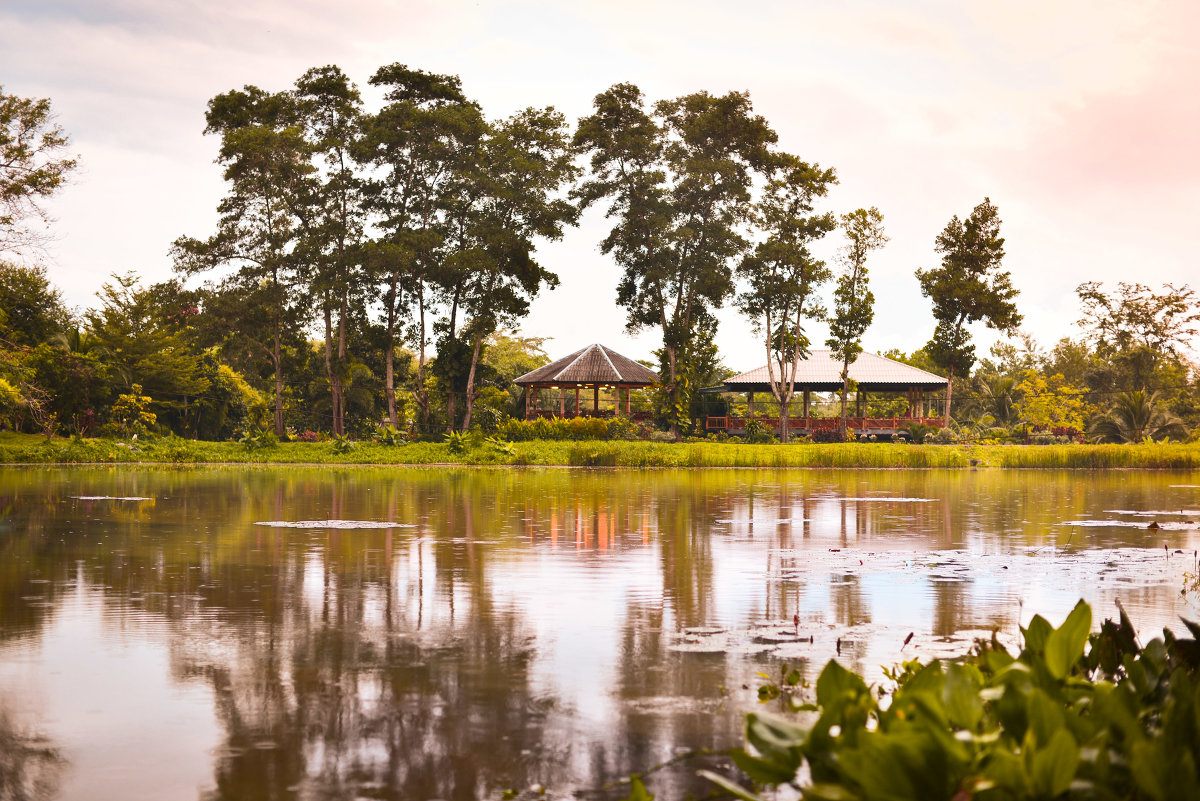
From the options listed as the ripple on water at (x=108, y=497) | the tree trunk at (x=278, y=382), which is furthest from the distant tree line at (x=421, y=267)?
the ripple on water at (x=108, y=497)

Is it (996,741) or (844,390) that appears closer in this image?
(996,741)

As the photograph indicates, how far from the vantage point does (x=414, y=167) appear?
44375 millimetres

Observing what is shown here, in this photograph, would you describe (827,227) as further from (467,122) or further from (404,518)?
(404,518)

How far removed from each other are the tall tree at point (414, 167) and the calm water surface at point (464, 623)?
1064 inches

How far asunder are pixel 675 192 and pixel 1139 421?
22.4m

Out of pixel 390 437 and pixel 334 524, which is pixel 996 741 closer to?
pixel 334 524

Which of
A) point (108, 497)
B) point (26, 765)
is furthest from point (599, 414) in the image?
point (26, 765)

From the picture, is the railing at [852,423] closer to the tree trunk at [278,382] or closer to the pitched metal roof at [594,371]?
the pitched metal roof at [594,371]

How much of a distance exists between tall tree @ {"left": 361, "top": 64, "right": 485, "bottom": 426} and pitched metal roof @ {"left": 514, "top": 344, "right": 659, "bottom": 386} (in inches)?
272

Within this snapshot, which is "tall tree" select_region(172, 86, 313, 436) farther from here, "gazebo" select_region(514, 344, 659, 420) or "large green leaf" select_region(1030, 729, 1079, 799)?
"large green leaf" select_region(1030, 729, 1079, 799)

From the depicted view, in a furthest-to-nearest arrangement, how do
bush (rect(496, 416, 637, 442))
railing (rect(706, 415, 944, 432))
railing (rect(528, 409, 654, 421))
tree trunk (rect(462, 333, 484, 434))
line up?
railing (rect(706, 415, 944, 432)), railing (rect(528, 409, 654, 421)), tree trunk (rect(462, 333, 484, 434)), bush (rect(496, 416, 637, 442))

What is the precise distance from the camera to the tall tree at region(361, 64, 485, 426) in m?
42.4

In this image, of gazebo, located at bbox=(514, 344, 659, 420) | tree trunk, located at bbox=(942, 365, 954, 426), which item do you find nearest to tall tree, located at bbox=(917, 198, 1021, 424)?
tree trunk, located at bbox=(942, 365, 954, 426)

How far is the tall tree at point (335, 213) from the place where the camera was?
43000 mm
